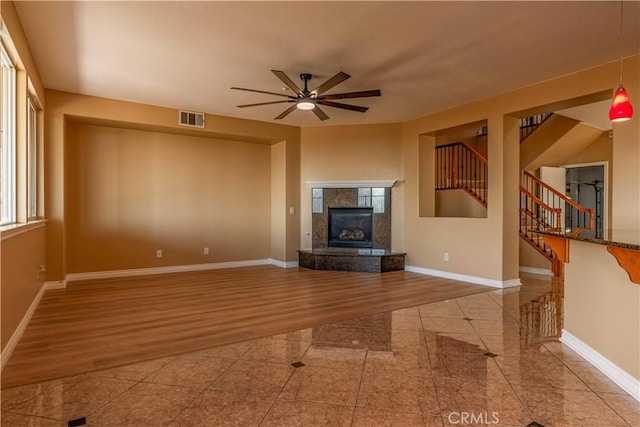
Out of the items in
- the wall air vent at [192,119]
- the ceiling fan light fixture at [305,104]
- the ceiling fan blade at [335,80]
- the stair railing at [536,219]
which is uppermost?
the wall air vent at [192,119]

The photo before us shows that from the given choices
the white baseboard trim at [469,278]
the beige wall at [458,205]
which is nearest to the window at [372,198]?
the white baseboard trim at [469,278]

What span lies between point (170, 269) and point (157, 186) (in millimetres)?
1474

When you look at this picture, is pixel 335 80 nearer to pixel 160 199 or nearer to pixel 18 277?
pixel 18 277

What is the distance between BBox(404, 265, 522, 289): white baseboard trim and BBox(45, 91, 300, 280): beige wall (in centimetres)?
242

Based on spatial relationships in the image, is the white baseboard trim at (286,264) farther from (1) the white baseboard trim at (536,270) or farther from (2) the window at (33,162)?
(1) the white baseboard trim at (536,270)

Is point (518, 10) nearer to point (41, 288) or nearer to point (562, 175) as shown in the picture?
point (41, 288)

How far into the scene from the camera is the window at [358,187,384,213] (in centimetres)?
677

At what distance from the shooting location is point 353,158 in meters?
6.82

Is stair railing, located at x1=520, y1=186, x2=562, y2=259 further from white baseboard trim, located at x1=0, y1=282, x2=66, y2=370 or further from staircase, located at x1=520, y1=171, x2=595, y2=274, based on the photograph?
white baseboard trim, located at x1=0, y1=282, x2=66, y2=370

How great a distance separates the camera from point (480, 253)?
5398 mm

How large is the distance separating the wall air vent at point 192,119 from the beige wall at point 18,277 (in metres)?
2.59

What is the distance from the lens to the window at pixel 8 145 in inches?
129

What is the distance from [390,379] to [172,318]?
2.39 metres

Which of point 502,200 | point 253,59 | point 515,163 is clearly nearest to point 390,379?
point 253,59
